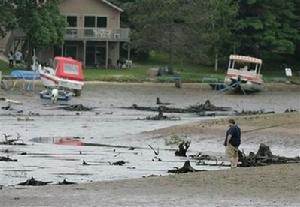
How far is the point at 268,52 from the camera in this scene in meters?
88.8

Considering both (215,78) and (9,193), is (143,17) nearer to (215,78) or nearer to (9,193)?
(215,78)

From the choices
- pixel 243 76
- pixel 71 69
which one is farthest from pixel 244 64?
pixel 71 69

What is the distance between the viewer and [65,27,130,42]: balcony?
8825cm

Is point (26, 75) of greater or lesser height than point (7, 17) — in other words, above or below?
below

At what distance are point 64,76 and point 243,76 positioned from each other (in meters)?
17.8

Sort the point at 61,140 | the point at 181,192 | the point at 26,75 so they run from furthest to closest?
the point at 26,75 < the point at 61,140 < the point at 181,192

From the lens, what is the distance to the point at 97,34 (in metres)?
89.2

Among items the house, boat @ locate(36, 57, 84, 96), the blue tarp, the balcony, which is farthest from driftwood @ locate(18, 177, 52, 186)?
the house

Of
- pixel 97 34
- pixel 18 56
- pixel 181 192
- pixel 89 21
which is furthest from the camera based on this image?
pixel 89 21

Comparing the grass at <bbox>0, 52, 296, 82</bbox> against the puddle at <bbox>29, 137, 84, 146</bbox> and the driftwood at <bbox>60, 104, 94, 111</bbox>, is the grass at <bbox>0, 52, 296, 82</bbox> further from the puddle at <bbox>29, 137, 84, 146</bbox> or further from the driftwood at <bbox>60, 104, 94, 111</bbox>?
the puddle at <bbox>29, 137, 84, 146</bbox>

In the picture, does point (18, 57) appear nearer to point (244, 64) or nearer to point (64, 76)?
point (244, 64)

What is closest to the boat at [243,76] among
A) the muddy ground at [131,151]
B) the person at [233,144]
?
the muddy ground at [131,151]

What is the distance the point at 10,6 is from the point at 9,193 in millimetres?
59000

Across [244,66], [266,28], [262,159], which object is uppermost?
[266,28]
